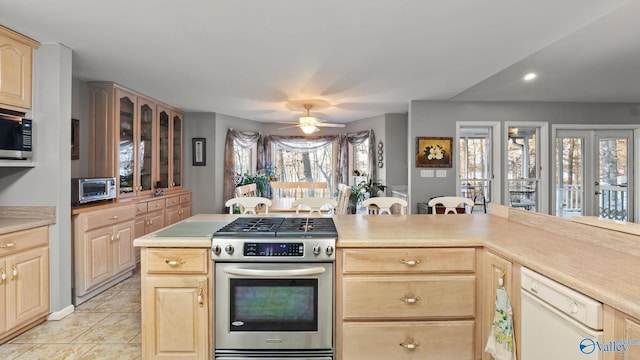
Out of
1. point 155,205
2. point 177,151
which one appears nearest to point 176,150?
point 177,151

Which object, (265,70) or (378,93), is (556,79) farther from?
(265,70)

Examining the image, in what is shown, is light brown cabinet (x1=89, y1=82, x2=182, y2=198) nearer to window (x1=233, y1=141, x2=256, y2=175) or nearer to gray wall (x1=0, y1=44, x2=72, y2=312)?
gray wall (x1=0, y1=44, x2=72, y2=312)

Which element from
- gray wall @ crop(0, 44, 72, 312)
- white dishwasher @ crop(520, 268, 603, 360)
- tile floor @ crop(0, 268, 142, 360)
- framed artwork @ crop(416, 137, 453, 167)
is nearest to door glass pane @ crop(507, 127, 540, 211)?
framed artwork @ crop(416, 137, 453, 167)

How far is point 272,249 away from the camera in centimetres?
165

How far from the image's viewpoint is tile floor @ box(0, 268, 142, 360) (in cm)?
202

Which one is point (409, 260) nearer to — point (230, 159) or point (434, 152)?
point (434, 152)

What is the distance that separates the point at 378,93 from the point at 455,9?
7.21ft

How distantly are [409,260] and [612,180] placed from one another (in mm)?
2715

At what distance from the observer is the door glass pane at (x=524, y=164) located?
189 inches

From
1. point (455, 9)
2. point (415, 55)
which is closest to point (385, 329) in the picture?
point (455, 9)

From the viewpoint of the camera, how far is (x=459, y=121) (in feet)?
15.6

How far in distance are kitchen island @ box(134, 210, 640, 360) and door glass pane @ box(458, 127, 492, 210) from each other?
2.89 metres

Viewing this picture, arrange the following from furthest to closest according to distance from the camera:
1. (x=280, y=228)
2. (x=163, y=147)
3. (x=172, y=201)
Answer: (x=163, y=147), (x=172, y=201), (x=280, y=228)

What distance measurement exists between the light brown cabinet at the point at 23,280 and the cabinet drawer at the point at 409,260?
2213 millimetres
